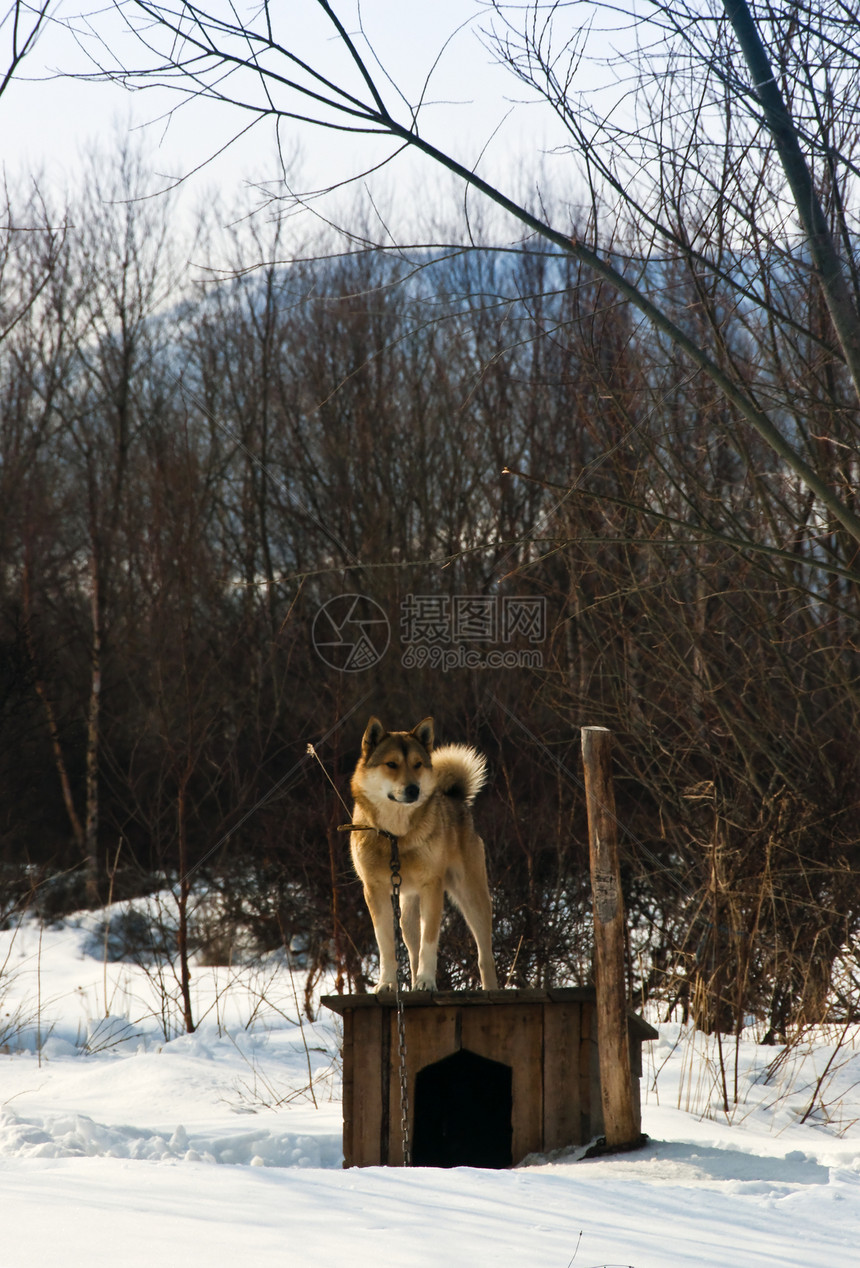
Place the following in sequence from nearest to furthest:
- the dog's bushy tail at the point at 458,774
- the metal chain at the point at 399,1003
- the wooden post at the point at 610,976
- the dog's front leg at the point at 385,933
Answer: the wooden post at the point at 610,976 < the metal chain at the point at 399,1003 < the dog's front leg at the point at 385,933 < the dog's bushy tail at the point at 458,774

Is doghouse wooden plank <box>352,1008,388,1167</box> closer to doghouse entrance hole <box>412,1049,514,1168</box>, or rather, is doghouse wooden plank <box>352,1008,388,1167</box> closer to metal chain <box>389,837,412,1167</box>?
metal chain <box>389,837,412,1167</box>

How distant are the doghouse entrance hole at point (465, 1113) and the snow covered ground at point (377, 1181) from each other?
0.59m

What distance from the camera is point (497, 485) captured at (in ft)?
53.3

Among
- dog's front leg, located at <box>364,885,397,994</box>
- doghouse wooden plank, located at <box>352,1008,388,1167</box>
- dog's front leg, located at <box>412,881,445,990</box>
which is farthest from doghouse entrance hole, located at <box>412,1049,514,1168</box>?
dog's front leg, located at <box>364,885,397,994</box>

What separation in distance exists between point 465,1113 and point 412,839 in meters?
2.46

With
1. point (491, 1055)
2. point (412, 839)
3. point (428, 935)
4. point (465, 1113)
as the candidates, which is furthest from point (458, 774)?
point (465, 1113)

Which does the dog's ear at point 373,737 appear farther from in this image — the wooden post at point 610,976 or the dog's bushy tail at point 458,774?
the wooden post at point 610,976

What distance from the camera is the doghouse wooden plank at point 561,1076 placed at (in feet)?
Answer: 16.2

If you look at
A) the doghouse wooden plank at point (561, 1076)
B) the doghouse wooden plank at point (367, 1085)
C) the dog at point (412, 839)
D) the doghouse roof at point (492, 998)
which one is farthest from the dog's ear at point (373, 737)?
the doghouse wooden plank at point (561, 1076)

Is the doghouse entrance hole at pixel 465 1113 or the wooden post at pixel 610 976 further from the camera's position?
the doghouse entrance hole at pixel 465 1113

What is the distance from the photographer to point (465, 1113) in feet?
20.8

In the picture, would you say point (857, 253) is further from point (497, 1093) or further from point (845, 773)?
point (497, 1093)

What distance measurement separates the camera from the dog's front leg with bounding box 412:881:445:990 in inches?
196

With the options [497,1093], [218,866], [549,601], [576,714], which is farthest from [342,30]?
[218,866]
